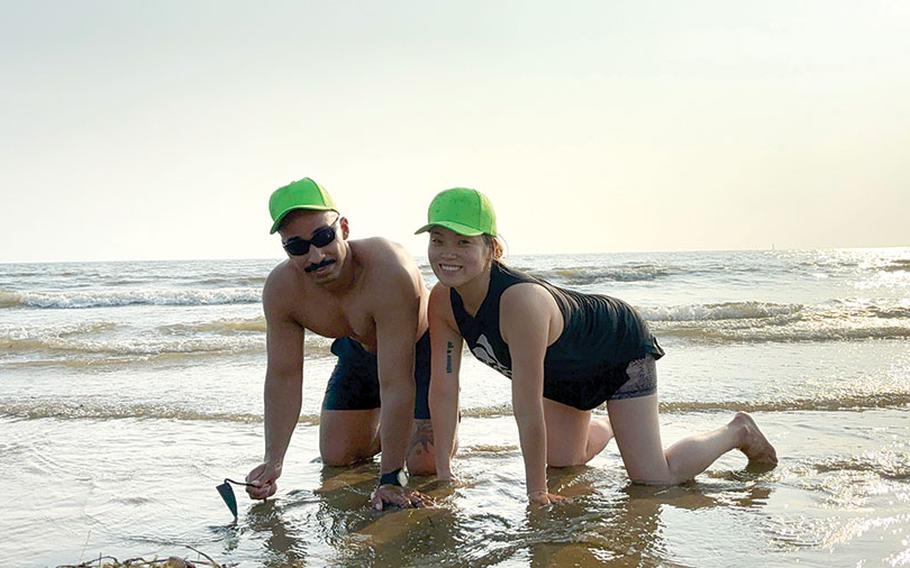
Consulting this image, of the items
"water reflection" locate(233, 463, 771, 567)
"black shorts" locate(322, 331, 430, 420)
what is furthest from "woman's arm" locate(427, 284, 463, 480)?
"black shorts" locate(322, 331, 430, 420)

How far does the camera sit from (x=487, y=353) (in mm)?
4820

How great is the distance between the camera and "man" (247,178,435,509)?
437cm

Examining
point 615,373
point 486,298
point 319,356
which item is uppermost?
point 486,298

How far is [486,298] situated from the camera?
4566 millimetres

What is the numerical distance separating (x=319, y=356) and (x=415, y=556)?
25.2 feet

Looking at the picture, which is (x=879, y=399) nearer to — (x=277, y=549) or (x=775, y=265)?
(x=277, y=549)

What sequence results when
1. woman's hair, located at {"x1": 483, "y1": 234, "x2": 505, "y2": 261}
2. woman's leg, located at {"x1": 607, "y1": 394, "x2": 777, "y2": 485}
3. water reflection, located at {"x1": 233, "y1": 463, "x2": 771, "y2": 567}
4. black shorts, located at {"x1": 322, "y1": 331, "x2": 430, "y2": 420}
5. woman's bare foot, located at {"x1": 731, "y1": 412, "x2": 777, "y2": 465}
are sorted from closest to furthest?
water reflection, located at {"x1": 233, "y1": 463, "x2": 771, "y2": 567} → woman's hair, located at {"x1": 483, "y1": 234, "x2": 505, "y2": 261} → woman's leg, located at {"x1": 607, "y1": 394, "x2": 777, "y2": 485} → woman's bare foot, located at {"x1": 731, "y1": 412, "x2": 777, "y2": 465} → black shorts, located at {"x1": 322, "y1": 331, "x2": 430, "y2": 420}

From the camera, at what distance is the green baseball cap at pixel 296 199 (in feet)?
14.0

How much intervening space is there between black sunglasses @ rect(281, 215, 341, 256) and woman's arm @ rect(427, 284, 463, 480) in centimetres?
79

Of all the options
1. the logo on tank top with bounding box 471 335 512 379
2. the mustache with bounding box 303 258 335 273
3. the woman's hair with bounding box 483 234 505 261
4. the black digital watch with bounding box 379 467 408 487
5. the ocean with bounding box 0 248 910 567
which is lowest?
the ocean with bounding box 0 248 910 567

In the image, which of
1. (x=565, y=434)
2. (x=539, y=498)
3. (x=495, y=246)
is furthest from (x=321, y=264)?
(x=565, y=434)

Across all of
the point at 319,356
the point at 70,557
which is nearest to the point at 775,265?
the point at 319,356

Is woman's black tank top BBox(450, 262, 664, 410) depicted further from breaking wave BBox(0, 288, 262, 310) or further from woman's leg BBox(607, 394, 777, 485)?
breaking wave BBox(0, 288, 262, 310)

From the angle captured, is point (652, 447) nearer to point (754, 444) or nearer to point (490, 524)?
point (754, 444)
